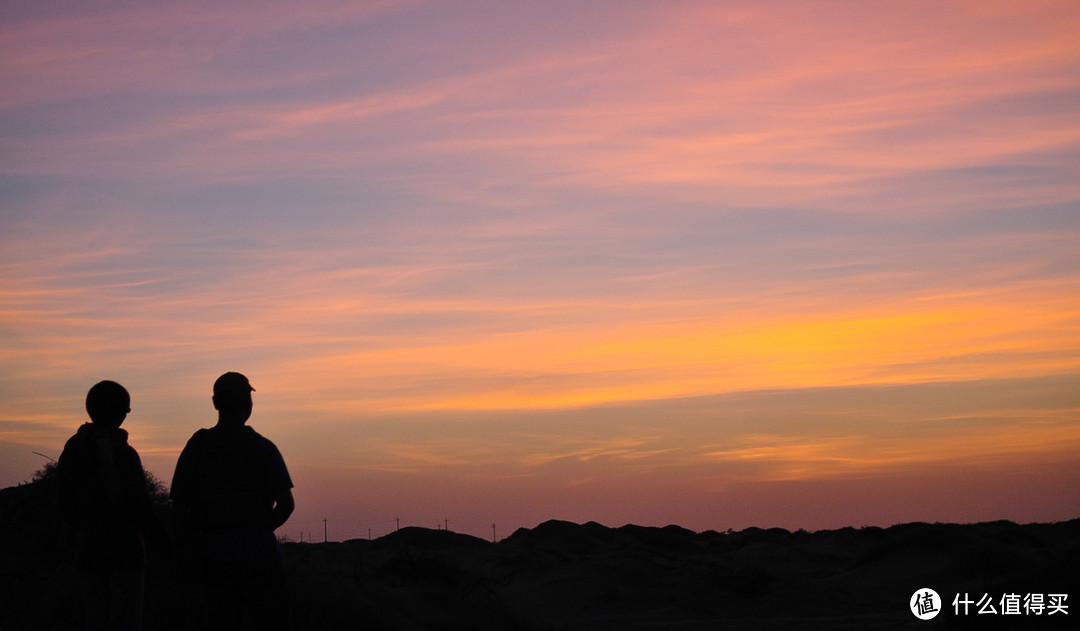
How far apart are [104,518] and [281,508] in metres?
1.20

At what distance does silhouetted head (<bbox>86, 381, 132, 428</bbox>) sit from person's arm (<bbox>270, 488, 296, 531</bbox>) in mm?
1284

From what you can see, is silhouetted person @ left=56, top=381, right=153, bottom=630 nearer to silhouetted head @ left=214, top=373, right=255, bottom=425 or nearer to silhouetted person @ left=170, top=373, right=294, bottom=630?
silhouetted person @ left=170, top=373, right=294, bottom=630

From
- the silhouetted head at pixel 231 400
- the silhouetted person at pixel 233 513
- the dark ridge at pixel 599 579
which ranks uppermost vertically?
the silhouetted head at pixel 231 400

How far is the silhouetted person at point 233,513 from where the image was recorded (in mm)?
6914

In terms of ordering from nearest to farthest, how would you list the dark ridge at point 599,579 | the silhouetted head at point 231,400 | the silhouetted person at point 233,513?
the silhouetted person at point 233,513 → the silhouetted head at point 231,400 → the dark ridge at point 599,579

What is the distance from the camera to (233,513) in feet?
22.8

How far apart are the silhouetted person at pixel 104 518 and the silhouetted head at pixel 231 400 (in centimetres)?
74

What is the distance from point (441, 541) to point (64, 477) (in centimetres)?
3780

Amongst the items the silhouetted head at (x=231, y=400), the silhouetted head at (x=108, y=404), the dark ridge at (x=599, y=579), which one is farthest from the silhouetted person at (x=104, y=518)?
the dark ridge at (x=599, y=579)

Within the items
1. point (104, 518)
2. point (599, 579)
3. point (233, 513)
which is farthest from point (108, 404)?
point (599, 579)

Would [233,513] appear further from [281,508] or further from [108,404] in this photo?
[108,404]

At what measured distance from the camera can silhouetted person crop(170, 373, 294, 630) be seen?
272 inches

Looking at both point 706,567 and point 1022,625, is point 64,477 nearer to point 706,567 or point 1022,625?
point 1022,625

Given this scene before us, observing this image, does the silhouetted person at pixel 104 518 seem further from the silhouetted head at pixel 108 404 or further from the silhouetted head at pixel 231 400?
the silhouetted head at pixel 231 400
